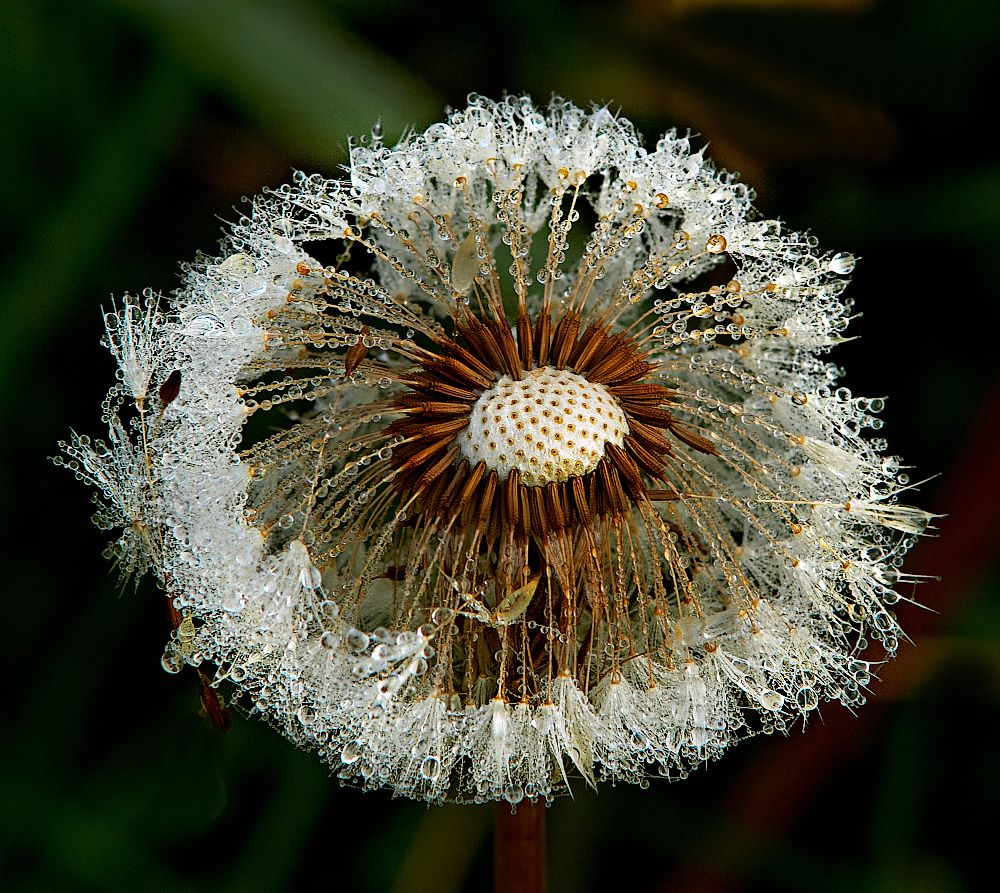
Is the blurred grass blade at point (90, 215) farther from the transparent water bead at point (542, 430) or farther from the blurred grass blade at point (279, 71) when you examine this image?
the transparent water bead at point (542, 430)

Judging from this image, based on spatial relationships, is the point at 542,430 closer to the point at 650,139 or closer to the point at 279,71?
the point at 279,71

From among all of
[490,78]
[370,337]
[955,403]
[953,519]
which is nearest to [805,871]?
[953,519]

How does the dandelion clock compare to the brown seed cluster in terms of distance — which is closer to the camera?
the dandelion clock

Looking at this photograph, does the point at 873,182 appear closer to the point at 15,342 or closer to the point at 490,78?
the point at 490,78

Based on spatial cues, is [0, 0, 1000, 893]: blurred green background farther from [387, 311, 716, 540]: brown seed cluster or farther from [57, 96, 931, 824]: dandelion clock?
[387, 311, 716, 540]: brown seed cluster

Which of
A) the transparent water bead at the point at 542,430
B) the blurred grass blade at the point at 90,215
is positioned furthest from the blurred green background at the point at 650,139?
the transparent water bead at the point at 542,430

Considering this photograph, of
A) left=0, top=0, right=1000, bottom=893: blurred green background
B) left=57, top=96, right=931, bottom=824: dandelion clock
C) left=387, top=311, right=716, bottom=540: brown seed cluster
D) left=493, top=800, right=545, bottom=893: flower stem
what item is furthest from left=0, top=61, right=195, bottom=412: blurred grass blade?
left=493, top=800, right=545, bottom=893: flower stem

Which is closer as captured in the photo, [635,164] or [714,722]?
[714,722]
